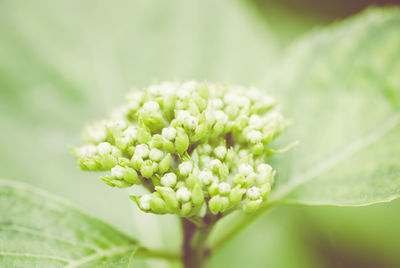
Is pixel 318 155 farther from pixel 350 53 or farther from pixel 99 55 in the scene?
pixel 99 55

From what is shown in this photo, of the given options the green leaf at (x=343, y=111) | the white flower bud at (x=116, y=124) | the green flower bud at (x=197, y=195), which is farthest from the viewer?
the green leaf at (x=343, y=111)

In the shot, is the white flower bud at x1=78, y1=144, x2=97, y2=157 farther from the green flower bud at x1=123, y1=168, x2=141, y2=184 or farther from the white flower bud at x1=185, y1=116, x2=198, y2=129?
the white flower bud at x1=185, y1=116, x2=198, y2=129

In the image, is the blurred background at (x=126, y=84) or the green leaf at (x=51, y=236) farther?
the blurred background at (x=126, y=84)

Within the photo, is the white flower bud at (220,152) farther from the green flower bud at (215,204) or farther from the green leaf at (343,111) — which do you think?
the green leaf at (343,111)

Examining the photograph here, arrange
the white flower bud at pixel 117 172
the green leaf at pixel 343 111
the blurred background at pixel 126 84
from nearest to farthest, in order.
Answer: the white flower bud at pixel 117 172
the green leaf at pixel 343 111
the blurred background at pixel 126 84

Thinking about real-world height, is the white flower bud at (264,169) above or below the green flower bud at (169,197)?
above

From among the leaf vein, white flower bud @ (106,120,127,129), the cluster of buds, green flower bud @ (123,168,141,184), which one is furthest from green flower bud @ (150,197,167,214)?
the leaf vein

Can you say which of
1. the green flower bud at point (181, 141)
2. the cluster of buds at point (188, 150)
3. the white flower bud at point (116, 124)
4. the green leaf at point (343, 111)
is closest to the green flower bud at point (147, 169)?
the cluster of buds at point (188, 150)

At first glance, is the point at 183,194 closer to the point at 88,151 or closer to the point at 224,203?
the point at 224,203
